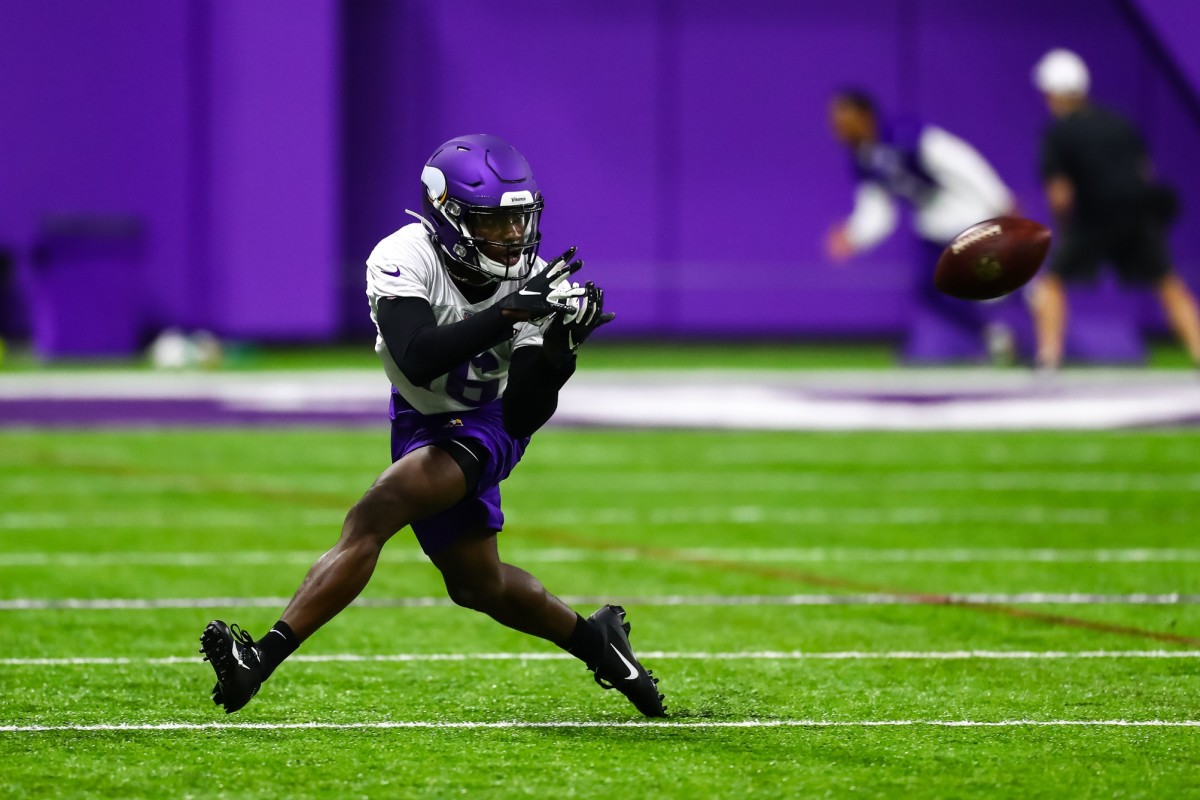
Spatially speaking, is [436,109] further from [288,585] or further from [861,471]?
[288,585]

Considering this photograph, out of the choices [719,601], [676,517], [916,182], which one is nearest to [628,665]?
[719,601]

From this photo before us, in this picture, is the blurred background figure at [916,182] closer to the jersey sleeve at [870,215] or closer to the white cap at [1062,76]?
the jersey sleeve at [870,215]

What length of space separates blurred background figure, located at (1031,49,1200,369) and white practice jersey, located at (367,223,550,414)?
1019 cm

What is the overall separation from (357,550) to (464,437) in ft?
1.28

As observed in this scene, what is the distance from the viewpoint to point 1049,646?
20.6ft

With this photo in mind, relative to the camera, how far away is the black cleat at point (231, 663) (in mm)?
4785

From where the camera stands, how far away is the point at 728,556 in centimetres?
832

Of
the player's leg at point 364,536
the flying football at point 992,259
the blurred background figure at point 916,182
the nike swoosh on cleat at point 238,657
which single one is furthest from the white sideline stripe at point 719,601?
the blurred background figure at point 916,182

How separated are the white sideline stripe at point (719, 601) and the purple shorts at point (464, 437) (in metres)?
2.04

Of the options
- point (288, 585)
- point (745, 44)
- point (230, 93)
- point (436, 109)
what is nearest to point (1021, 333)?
point (745, 44)

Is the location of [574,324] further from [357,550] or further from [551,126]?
[551,126]

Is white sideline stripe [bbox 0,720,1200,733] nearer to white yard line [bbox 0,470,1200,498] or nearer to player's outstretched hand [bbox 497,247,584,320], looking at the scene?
player's outstretched hand [bbox 497,247,584,320]

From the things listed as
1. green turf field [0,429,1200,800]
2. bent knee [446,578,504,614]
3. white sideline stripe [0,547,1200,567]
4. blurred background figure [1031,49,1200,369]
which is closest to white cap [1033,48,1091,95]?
blurred background figure [1031,49,1200,369]

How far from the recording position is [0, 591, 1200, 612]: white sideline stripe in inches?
280
